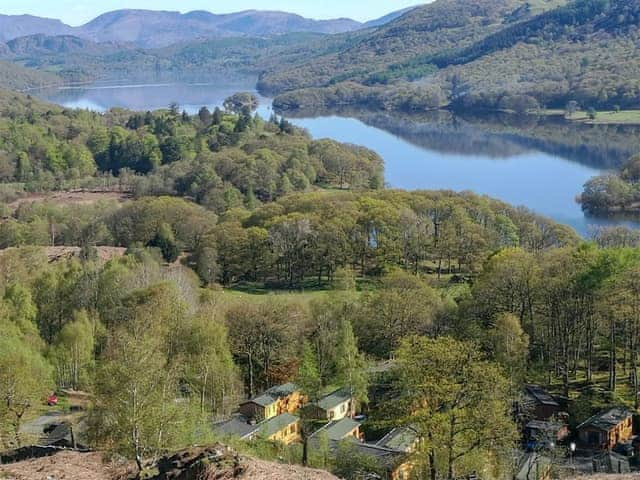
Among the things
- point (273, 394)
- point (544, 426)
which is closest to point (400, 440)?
point (544, 426)

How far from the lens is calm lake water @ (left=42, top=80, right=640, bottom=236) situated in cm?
6169

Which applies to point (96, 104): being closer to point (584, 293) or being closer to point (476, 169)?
point (476, 169)

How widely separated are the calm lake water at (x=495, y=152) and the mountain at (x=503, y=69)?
39.4 feet

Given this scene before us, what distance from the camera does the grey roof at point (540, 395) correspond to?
66.6 feet

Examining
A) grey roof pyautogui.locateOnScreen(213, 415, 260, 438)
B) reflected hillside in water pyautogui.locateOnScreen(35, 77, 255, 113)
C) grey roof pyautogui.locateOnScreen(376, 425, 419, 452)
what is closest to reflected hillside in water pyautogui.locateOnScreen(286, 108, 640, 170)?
reflected hillside in water pyautogui.locateOnScreen(35, 77, 255, 113)

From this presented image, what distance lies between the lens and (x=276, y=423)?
18.9 m

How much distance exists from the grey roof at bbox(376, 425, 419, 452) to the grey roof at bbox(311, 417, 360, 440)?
105 cm

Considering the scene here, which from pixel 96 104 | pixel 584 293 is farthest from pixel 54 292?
pixel 96 104

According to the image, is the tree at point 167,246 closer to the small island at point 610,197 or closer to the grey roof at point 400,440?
the grey roof at point 400,440

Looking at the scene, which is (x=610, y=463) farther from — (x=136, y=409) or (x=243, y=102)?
(x=243, y=102)

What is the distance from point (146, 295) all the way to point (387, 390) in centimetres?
783

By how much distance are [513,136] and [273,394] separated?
7803cm

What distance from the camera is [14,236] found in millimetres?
42219

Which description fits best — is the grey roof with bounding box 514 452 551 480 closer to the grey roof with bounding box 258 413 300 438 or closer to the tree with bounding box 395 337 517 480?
the tree with bounding box 395 337 517 480
